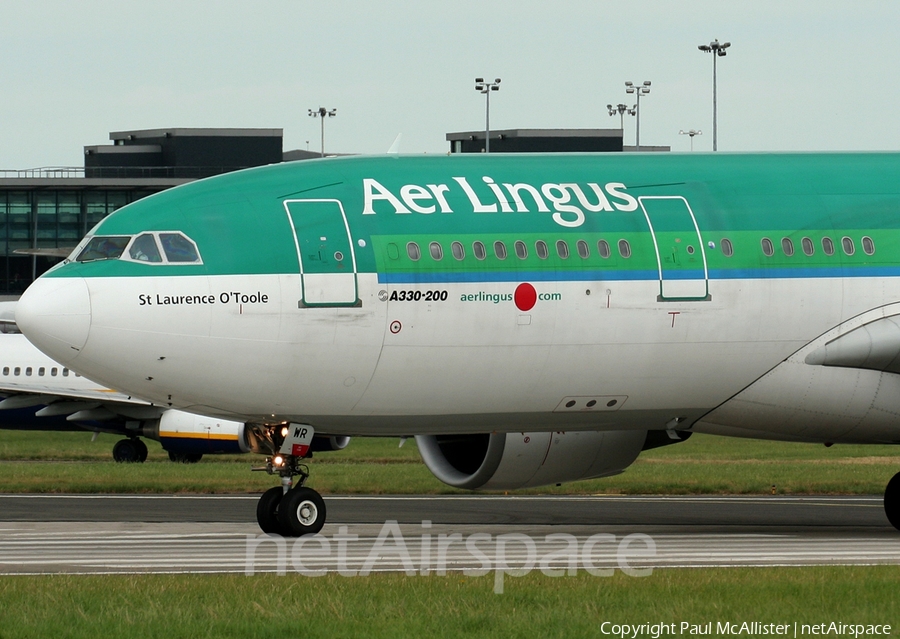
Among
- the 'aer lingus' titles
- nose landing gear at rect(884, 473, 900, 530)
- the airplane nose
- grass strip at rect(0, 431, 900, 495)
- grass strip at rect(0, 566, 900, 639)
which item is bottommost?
grass strip at rect(0, 431, 900, 495)

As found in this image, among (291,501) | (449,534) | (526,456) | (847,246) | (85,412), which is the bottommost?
(85,412)

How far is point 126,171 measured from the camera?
347ft

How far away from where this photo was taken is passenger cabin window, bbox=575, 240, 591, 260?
1973 centimetres

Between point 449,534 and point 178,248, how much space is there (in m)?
6.11

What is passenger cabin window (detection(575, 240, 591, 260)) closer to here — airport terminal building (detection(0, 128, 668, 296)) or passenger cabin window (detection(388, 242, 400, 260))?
passenger cabin window (detection(388, 242, 400, 260))

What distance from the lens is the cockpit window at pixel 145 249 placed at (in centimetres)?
1858

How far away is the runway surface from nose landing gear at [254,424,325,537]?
23 cm

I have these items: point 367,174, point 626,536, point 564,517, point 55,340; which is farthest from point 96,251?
point 564,517

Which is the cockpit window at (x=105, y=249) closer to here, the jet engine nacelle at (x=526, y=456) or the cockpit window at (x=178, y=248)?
the cockpit window at (x=178, y=248)

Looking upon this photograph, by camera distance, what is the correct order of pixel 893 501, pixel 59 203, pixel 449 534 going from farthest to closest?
1. pixel 59 203
2. pixel 893 501
3. pixel 449 534

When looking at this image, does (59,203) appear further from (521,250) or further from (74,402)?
(521,250)

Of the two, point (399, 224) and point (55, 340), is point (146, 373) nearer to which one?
point (55, 340)

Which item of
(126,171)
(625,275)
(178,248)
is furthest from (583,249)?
(126,171)

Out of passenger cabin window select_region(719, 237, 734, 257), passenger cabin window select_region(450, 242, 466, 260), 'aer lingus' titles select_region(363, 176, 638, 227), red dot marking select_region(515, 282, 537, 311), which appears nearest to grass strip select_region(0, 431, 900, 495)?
passenger cabin window select_region(719, 237, 734, 257)
